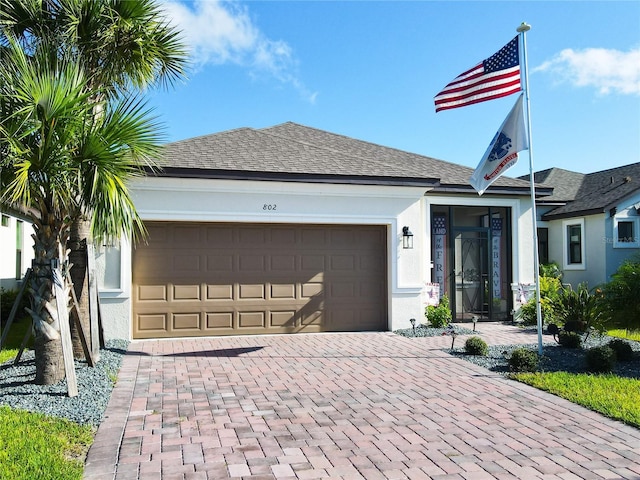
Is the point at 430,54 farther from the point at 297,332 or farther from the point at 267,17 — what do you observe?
the point at 297,332

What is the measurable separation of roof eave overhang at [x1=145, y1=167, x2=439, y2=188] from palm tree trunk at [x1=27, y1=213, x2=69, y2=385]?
3.42m

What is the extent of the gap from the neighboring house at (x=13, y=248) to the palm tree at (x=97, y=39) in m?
7.40

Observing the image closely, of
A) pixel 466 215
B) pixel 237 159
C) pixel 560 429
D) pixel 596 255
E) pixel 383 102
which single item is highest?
pixel 383 102

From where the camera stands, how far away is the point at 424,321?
1261cm

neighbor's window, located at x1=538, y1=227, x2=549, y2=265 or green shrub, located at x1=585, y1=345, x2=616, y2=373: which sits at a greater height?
neighbor's window, located at x1=538, y1=227, x2=549, y2=265

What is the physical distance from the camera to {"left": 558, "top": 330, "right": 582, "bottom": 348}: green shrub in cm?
959

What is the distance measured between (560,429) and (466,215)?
9.28 metres

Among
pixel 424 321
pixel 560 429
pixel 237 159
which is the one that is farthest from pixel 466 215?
pixel 560 429

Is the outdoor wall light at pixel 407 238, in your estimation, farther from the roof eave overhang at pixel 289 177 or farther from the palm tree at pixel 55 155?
the palm tree at pixel 55 155

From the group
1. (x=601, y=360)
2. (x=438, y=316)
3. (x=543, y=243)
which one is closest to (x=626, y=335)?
(x=438, y=316)

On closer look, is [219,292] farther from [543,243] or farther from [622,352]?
[543,243]

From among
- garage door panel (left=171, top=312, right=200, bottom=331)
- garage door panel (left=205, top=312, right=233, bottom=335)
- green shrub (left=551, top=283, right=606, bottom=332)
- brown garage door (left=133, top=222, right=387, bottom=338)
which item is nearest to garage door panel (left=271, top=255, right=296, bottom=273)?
brown garage door (left=133, top=222, right=387, bottom=338)

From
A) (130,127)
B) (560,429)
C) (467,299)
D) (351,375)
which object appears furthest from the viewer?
(467,299)

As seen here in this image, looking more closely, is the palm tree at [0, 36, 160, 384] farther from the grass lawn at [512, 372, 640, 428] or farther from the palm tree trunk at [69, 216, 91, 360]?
the grass lawn at [512, 372, 640, 428]
